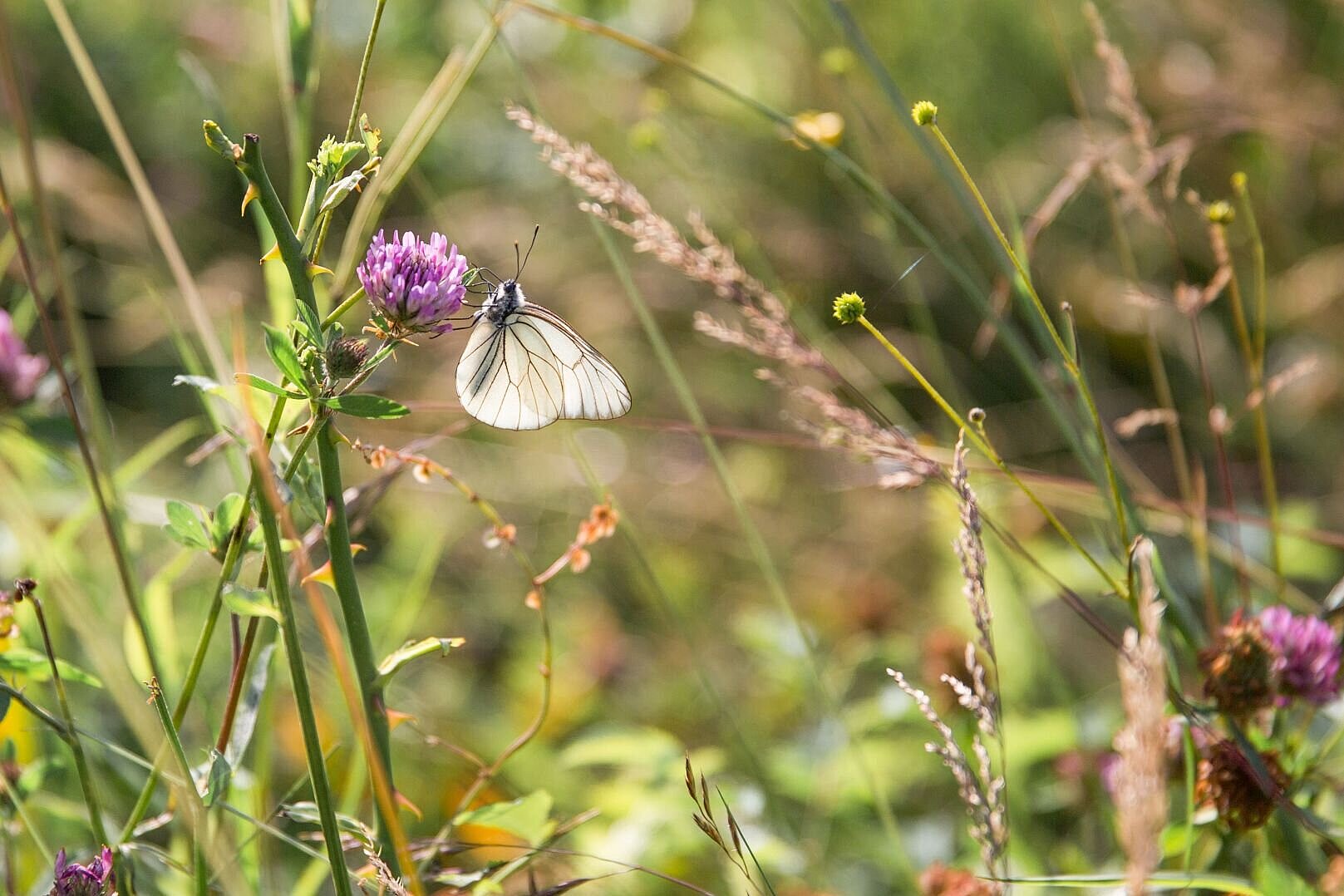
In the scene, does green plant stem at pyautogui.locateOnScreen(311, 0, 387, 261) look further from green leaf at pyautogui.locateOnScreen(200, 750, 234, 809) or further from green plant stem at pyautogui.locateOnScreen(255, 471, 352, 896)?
green leaf at pyautogui.locateOnScreen(200, 750, 234, 809)

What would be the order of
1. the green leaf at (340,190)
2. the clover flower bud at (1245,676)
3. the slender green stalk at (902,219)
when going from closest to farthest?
the green leaf at (340,190) < the clover flower bud at (1245,676) < the slender green stalk at (902,219)

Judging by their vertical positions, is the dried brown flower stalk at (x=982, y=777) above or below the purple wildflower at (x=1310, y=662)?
below

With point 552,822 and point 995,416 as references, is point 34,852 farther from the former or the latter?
point 995,416

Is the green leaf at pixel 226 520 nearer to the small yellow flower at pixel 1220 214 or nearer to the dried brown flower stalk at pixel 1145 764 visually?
the dried brown flower stalk at pixel 1145 764

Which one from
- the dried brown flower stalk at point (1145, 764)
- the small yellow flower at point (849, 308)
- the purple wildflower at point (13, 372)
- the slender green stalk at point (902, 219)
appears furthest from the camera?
the purple wildflower at point (13, 372)

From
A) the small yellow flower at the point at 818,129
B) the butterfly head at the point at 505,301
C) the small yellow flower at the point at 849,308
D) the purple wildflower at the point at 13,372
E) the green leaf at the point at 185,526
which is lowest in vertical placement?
the green leaf at the point at 185,526

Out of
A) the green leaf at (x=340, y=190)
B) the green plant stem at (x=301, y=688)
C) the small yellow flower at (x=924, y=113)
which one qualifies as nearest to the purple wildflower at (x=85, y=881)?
the green plant stem at (x=301, y=688)

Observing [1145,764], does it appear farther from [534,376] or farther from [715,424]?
[715,424]

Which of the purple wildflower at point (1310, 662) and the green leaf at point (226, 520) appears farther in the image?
the purple wildflower at point (1310, 662)
